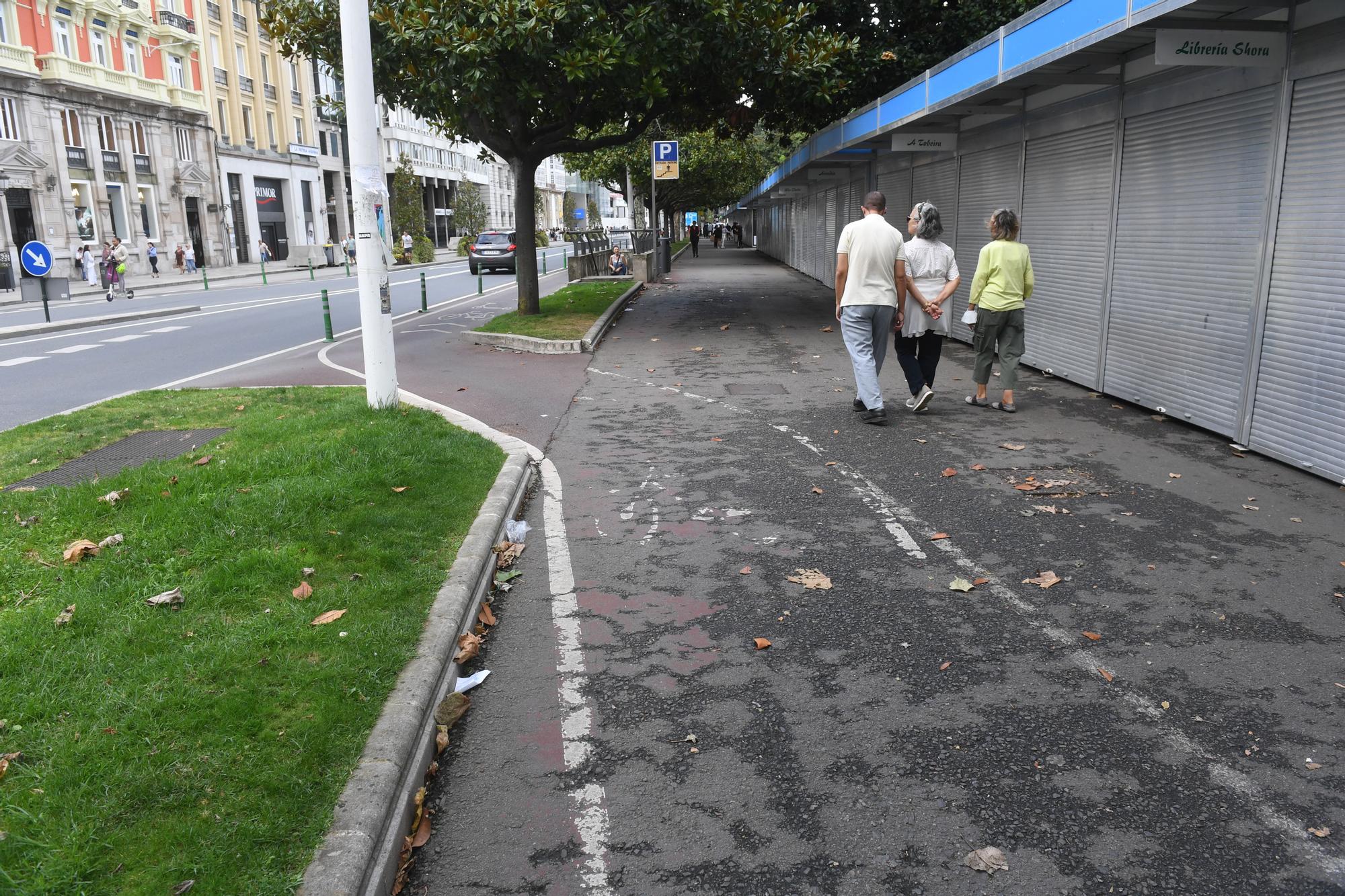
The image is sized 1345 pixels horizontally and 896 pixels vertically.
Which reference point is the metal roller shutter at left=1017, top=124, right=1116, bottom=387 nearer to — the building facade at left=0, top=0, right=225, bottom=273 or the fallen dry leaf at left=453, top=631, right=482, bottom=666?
the fallen dry leaf at left=453, top=631, right=482, bottom=666

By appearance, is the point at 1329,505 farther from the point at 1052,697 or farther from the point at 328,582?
the point at 328,582

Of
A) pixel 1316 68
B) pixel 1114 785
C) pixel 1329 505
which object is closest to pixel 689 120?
pixel 1316 68

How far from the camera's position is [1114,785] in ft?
11.5

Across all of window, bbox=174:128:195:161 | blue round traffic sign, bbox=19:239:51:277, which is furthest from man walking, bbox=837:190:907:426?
window, bbox=174:128:195:161

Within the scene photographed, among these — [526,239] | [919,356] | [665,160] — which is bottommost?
[919,356]

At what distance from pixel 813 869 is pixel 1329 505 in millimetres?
5413

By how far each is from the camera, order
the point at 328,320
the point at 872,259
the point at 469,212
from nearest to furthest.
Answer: the point at 872,259, the point at 328,320, the point at 469,212

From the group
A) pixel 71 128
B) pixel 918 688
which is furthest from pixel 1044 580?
pixel 71 128

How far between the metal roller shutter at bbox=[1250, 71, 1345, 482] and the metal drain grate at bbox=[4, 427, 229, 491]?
858 cm

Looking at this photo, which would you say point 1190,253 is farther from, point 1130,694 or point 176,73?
point 176,73

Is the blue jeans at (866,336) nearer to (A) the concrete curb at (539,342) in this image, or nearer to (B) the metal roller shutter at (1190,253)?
(B) the metal roller shutter at (1190,253)

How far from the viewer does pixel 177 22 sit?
52156 mm

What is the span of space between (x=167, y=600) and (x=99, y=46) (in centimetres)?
5081

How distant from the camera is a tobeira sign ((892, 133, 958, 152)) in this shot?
52.2 ft
